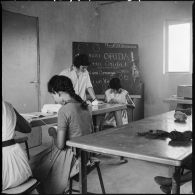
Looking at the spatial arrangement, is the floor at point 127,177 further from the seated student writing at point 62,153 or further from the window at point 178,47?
the window at point 178,47

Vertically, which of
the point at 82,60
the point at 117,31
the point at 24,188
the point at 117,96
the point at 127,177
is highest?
the point at 117,31

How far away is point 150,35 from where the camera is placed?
570cm

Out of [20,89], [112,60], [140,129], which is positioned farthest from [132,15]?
[140,129]

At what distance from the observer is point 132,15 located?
5.88 metres

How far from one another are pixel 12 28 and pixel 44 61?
92 centimetres

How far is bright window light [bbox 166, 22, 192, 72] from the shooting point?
17.7 ft

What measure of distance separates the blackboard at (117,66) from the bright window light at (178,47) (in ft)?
2.09

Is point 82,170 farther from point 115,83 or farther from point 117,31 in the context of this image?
point 117,31

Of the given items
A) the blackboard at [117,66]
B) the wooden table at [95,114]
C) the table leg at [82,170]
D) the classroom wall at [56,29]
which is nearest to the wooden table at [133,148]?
the table leg at [82,170]

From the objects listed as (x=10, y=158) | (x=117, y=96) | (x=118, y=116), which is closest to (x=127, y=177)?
(x=118, y=116)

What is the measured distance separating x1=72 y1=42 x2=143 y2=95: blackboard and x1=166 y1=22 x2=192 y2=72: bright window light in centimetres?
64

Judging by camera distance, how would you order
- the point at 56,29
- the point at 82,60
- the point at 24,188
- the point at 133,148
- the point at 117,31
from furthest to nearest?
the point at 117,31 < the point at 56,29 < the point at 82,60 < the point at 24,188 < the point at 133,148

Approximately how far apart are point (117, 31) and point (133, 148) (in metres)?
4.69

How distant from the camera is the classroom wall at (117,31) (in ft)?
16.6
